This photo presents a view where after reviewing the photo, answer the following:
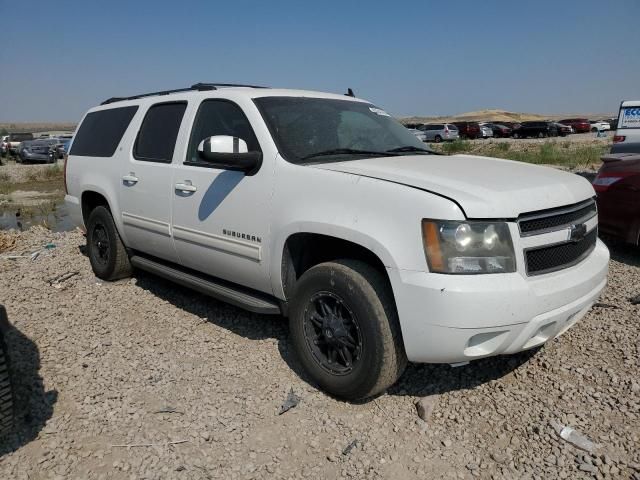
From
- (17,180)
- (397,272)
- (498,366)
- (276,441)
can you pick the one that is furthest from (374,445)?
(17,180)

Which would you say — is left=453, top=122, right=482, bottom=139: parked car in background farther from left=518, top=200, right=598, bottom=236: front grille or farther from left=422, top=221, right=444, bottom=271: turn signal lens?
left=422, top=221, right=444, bottom=271: turn signal lens

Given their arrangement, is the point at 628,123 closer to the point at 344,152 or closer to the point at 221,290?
the point at 344,152

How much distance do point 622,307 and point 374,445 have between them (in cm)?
275

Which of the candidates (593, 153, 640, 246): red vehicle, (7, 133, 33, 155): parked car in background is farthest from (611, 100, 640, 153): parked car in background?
(7, 133, 33, 155): parked car in background

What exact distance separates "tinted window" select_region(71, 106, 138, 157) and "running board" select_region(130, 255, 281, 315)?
1.28 meters

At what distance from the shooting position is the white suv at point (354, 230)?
100 inches

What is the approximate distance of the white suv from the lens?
2543mm

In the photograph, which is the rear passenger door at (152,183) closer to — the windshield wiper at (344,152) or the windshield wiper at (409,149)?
the windshield wiper at (344,152)

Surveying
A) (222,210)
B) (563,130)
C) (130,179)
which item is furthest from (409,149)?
(563,130)

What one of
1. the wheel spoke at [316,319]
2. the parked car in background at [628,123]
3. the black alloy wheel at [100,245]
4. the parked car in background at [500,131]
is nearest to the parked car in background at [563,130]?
the parked car in background at [500,131]

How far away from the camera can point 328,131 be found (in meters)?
3.69

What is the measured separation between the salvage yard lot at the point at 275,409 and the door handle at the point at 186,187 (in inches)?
45.2

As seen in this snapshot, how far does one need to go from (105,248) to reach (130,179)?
1.13m

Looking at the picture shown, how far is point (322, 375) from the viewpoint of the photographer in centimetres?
312
